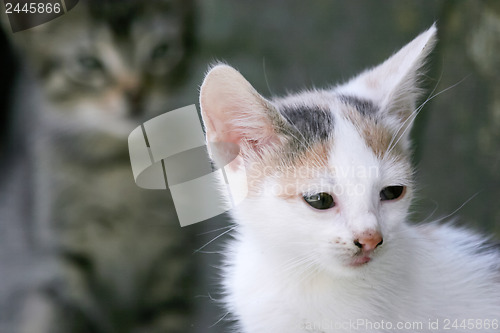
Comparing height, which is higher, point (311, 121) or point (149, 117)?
point (149, 117)

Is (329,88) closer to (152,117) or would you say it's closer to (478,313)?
(152,117)

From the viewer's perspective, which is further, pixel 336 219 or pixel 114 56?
pixel 114 56

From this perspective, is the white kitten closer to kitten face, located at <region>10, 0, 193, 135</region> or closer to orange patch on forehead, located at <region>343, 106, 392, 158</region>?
orange patch on forehead, located at <region>343, 106, 392, 158</region>

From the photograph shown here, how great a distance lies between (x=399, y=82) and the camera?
916 millimetres

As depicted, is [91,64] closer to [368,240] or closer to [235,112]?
[235,112]

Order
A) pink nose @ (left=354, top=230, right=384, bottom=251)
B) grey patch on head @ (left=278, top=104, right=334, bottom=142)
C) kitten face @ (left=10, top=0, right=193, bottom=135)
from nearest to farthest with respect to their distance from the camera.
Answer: pink nose @ (left=354, top=230, right=384, bottom=251)
grey patch on head @ (left=278, top=104, right=334, bottom=142)
kitten face @ (left=10, top=0, right=193, bottom=135)

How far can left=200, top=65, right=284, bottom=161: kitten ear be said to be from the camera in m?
0.81

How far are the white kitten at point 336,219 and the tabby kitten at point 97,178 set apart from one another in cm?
46

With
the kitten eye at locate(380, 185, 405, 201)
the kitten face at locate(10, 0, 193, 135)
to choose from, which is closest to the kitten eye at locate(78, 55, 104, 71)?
the kitten face at locate(10, 0, 193, 135)

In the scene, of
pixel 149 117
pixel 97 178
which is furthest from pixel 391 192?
pixel 97 178

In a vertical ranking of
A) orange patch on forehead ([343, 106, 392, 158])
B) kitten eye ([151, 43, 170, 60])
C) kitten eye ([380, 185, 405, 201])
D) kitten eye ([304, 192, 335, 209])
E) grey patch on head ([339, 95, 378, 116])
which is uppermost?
kitten eye ([151, 43, 170, 60])

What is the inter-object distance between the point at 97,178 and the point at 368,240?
980mm

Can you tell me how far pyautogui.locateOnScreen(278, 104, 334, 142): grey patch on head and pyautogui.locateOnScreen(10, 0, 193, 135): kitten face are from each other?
433 millimetres

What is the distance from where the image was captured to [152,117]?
124 centimetres
